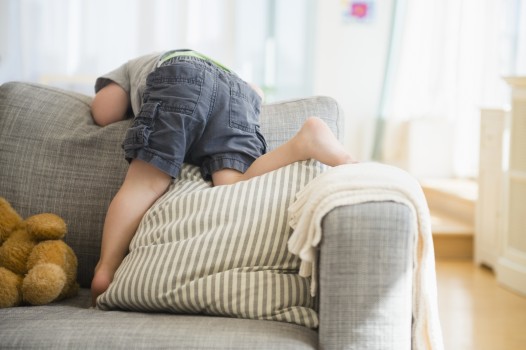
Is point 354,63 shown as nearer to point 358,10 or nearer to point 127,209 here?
point 358,10

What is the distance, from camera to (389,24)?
4.97m

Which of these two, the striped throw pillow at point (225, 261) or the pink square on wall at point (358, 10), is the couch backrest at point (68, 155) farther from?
the pink square on wall at point (358, 10)

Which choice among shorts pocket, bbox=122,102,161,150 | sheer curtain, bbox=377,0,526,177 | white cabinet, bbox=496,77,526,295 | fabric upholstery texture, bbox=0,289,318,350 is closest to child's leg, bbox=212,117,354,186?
shorts pocket, bbox=122,102,161,150

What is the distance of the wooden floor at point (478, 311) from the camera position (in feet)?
8.50

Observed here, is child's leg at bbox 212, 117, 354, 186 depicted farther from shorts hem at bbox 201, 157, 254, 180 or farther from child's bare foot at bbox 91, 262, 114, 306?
child's bare foot at bbox 91, 262, 114, 306

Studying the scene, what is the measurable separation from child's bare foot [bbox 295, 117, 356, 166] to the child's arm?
575 mm

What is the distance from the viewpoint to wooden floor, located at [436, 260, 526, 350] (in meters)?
2.59

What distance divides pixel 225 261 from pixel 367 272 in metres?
0.31

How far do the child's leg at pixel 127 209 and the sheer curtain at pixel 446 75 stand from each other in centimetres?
349

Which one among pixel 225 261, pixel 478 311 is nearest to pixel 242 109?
pixel 225 261

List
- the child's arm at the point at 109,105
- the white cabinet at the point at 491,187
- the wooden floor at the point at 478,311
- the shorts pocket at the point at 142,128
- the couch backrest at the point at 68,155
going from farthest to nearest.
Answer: the white cabinet at the point at 491,187, the wooden floor at the point at 478,311, the child's arm at the point at 109,105, the couch backrest at the point at 68,155, the shorts pocket at the point at 142,128

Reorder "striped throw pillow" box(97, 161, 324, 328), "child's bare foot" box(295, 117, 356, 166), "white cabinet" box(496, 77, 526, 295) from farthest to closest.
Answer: "white cabinet" box(496, 77, 526, 295) < "child's bare foot" box(295, 117, 356, 166) < "striped throw pillow" box(97, 161, 324, 328)

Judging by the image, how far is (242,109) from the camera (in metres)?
1.81

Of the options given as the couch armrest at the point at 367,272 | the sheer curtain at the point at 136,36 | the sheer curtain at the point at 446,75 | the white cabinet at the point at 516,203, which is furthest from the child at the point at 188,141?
the sheer curtain at the point at 446,75
